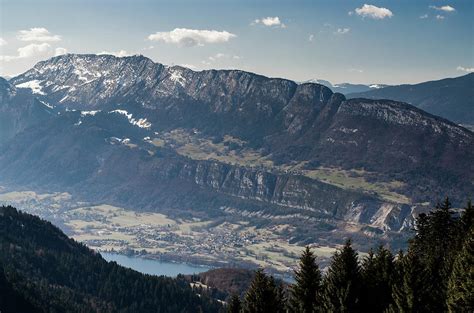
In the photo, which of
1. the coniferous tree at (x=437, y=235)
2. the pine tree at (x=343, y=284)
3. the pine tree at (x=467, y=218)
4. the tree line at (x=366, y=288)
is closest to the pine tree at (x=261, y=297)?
the tree line at (x=366, y=288)

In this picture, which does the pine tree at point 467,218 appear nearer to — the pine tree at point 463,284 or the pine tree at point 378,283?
the pine tree at point 378,283

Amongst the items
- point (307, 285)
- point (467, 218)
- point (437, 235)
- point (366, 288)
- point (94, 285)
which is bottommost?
point (94, 285)

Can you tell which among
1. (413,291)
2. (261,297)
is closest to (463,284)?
(413,291)

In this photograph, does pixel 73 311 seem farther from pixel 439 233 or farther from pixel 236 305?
pixel 236 305

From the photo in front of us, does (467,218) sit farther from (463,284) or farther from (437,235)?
(463,284)

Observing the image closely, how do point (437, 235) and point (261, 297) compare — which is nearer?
point (261, 297)

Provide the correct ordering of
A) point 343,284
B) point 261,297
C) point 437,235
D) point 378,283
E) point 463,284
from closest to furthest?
point 463,284
point 261,297
point 343,284
point 378,283
point 437,235
